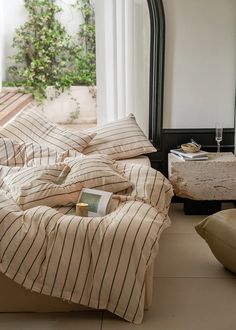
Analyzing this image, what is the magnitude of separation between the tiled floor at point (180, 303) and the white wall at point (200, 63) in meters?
1.23

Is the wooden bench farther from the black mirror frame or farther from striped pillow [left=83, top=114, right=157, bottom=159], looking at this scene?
the black mirror frame

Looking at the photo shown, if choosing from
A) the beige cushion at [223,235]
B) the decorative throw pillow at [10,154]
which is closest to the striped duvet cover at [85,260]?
the beige cushion at [223,235]

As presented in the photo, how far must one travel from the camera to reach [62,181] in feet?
9.09

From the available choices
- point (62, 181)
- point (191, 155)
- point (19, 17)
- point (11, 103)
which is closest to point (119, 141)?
point (191, 155)

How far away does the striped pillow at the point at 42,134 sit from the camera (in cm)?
348

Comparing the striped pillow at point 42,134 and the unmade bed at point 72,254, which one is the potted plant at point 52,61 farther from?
the unmade bed at point 72,254

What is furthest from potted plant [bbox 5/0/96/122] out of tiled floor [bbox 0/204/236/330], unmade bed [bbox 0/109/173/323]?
unmade bed [bbox 0/109/173/323]

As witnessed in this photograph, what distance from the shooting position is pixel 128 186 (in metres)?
2.79

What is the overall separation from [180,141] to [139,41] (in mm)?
871

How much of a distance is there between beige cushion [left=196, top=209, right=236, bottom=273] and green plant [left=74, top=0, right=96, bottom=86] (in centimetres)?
246

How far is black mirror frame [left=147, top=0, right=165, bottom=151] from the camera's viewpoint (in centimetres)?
375

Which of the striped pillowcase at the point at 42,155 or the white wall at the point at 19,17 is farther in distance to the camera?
the white wall at the point at 19,17

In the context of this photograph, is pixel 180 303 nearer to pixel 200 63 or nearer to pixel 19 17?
pixel 200 63

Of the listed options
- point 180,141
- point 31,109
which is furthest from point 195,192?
point 31,109
